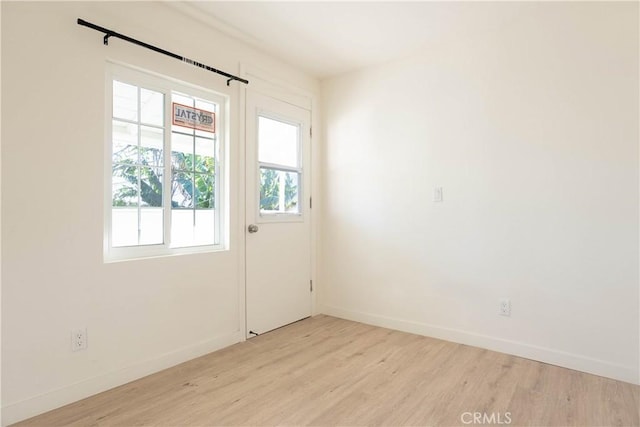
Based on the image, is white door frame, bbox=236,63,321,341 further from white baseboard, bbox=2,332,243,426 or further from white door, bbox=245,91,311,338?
white baseboard, bbox=2,332,243,426

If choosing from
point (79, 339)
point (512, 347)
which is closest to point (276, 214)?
point (79, 339)

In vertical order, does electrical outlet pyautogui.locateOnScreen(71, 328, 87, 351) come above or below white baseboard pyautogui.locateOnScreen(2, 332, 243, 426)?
above

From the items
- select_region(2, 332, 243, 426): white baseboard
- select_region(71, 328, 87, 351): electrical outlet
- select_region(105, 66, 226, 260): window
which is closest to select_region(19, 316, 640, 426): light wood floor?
select_region(2, 332, 243, 426): white baseboard

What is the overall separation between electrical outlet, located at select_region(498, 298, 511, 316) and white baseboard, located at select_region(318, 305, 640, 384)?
8.3 inches

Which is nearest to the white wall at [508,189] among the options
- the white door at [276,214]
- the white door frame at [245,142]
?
the white door frame at [245,142]

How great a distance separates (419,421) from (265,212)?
209cm

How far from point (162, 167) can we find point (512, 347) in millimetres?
2926

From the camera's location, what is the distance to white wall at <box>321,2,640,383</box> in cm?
234

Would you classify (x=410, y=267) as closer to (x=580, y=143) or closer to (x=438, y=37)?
(x=580, y=143)

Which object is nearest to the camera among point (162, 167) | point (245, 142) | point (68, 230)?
point (68, 230)

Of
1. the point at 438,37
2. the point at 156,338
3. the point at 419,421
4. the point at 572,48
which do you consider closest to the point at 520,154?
the point at 572,48

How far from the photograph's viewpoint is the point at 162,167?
2.53m

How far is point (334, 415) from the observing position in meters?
1.91

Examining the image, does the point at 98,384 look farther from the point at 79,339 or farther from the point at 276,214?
the point at 276,214
